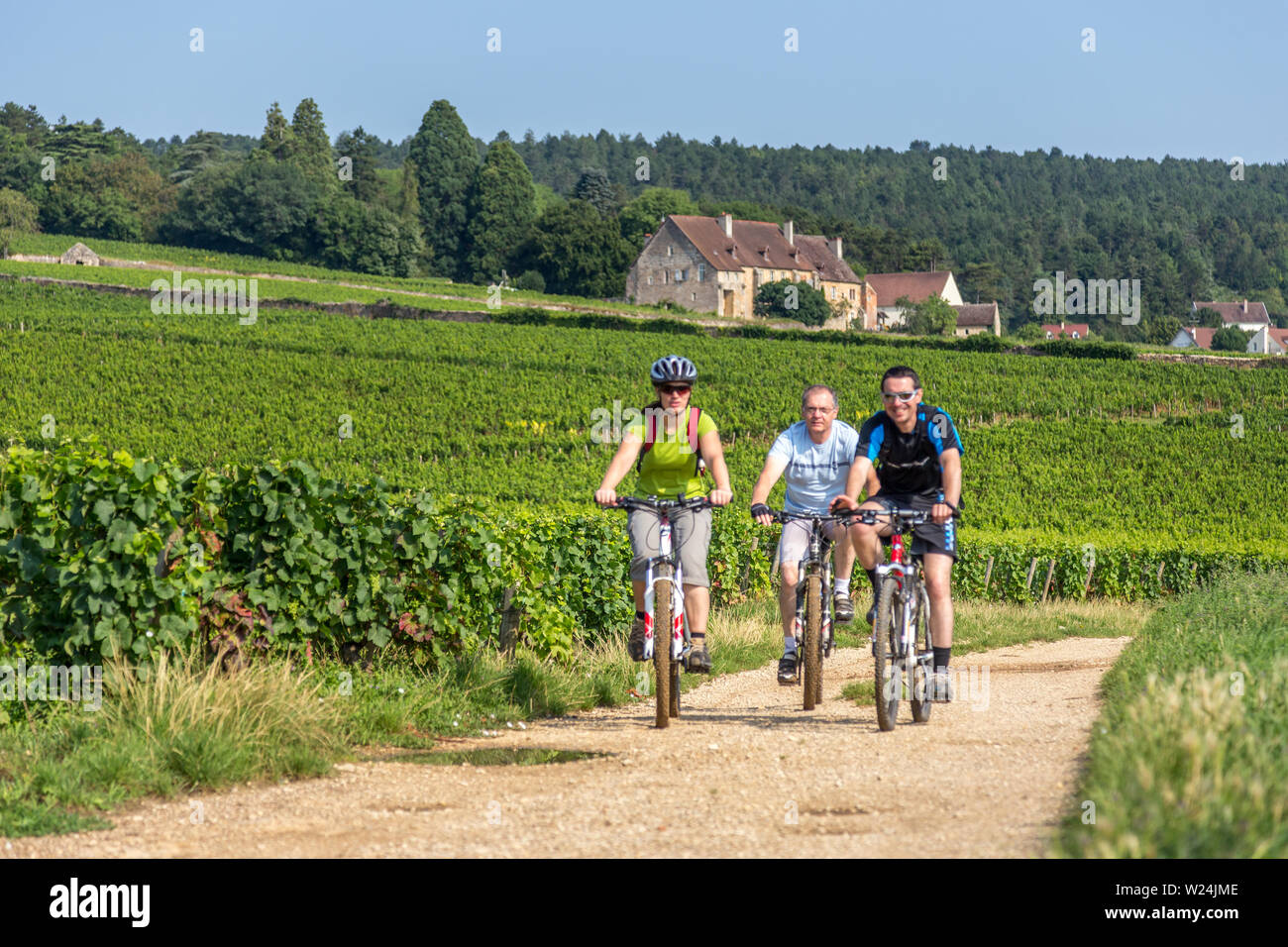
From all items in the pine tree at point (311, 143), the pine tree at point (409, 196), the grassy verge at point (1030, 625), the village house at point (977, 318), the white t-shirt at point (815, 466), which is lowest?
the grassy verge at point (1030, 625)

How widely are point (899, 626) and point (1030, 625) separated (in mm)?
9306

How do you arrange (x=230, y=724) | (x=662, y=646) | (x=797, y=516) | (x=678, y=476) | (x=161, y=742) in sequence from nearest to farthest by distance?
(x=161, y=742), (x=230, y=724), (x=662, y=646), (x=678, y=476), (x=797, y=516)

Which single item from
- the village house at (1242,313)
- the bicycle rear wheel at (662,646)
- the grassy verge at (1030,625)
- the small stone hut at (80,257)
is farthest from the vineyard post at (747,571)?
the village house at (1242,313)

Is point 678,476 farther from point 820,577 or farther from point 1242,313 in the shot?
point 1242,313

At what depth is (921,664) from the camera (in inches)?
309

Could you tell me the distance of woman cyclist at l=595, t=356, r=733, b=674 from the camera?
7945 mm

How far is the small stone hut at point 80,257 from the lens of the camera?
8169cm

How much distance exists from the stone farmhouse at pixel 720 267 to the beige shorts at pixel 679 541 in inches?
3505

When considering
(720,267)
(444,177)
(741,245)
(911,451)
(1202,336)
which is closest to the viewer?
(911,451)

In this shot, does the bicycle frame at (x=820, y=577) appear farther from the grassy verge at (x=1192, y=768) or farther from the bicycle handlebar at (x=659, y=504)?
the grassy verge at (x=1192, y=768)

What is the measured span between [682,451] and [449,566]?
2.24m

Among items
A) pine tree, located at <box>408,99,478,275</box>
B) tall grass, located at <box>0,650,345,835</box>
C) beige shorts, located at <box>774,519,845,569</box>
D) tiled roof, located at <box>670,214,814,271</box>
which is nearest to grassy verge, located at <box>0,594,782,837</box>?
tall grass, located at <box>0,650,345,835</box>

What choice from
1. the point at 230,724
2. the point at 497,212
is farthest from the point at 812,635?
the point at 497,212
